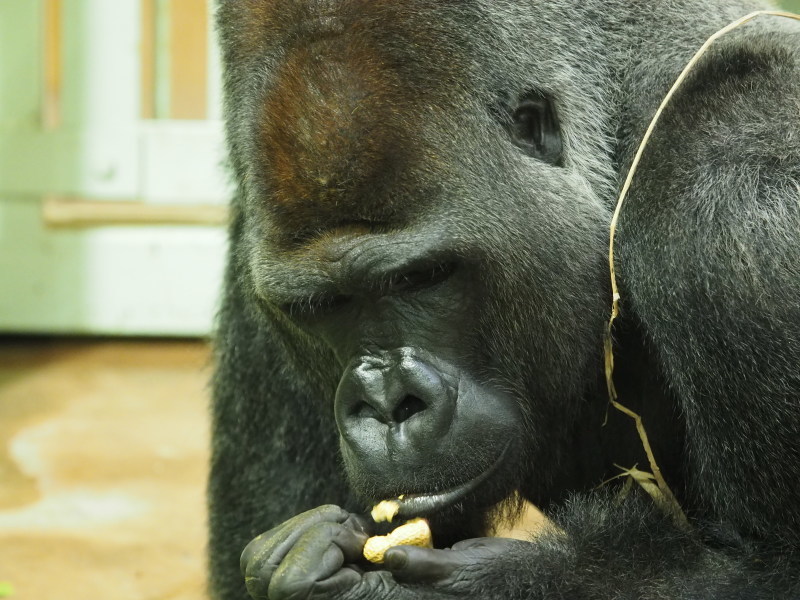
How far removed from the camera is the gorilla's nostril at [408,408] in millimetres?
3348

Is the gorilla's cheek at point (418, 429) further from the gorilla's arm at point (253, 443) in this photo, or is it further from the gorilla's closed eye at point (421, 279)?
the gorilla's arm at point (253, 443)

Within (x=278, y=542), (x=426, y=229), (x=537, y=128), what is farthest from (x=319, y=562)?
(x=537, y=128)

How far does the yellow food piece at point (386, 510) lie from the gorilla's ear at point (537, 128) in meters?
1.12

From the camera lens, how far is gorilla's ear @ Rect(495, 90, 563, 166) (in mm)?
3586

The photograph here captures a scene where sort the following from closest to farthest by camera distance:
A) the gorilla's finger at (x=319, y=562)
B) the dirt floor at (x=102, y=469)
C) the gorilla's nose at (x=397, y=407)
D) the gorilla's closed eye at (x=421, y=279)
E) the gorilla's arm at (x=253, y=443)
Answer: the gorilla's finger at (x=319, y=562)
the gorilla's nose at (x=397, y=407)
the gorilla's closed eye at (x=421, y=279)
the gorilla's arm at (x=253, y=443)
the dirt floor at (x=102, y=469)

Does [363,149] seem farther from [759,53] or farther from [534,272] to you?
[759,53]

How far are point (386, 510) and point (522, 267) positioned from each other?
2.66 ft

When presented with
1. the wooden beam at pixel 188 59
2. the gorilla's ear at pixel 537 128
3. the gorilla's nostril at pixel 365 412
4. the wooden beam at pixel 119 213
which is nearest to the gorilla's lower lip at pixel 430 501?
the gorilla's nostril at pixel 365 412

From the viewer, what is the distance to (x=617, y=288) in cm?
360

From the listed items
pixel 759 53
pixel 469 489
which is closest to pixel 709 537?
pixel 469 489

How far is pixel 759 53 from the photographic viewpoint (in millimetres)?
3541

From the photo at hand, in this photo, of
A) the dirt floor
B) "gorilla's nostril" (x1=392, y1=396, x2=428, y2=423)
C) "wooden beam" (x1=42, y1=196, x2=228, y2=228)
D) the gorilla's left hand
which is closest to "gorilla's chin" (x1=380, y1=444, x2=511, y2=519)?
the gorilla's left hand

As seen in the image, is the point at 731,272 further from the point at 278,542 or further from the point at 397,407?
the point at 278,542

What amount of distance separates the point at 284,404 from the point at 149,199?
5494mm
